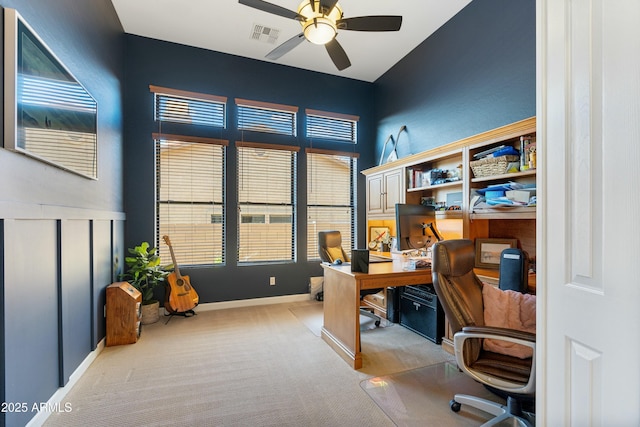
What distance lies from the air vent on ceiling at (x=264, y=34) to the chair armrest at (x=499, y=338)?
3.92m

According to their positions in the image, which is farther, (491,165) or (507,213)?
(491,165)

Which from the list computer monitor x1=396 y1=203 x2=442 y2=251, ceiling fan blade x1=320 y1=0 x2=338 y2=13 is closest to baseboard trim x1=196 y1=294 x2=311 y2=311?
computer monitor x1=396 y1=203 x2=442 y2=251

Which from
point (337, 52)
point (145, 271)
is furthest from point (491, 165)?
point (145, 271)

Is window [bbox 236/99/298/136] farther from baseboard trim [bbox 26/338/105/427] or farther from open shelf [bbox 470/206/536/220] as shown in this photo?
baseboard trim [bbox 26/338/105/427]

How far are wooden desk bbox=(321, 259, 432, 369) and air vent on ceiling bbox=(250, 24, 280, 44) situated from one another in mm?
3065

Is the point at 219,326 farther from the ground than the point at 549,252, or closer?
closer

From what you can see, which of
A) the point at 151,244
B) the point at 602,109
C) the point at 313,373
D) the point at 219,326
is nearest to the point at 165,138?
the point at 151,244

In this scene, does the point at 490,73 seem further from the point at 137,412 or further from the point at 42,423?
the point at 42,423

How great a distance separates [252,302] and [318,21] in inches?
143

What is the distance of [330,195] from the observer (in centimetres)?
483

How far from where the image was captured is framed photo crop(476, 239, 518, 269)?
2.70 meters

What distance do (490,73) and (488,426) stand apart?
3171 millimetres

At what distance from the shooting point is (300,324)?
3.51 metres

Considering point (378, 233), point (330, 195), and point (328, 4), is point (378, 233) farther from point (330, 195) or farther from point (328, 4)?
point (328, 4)
